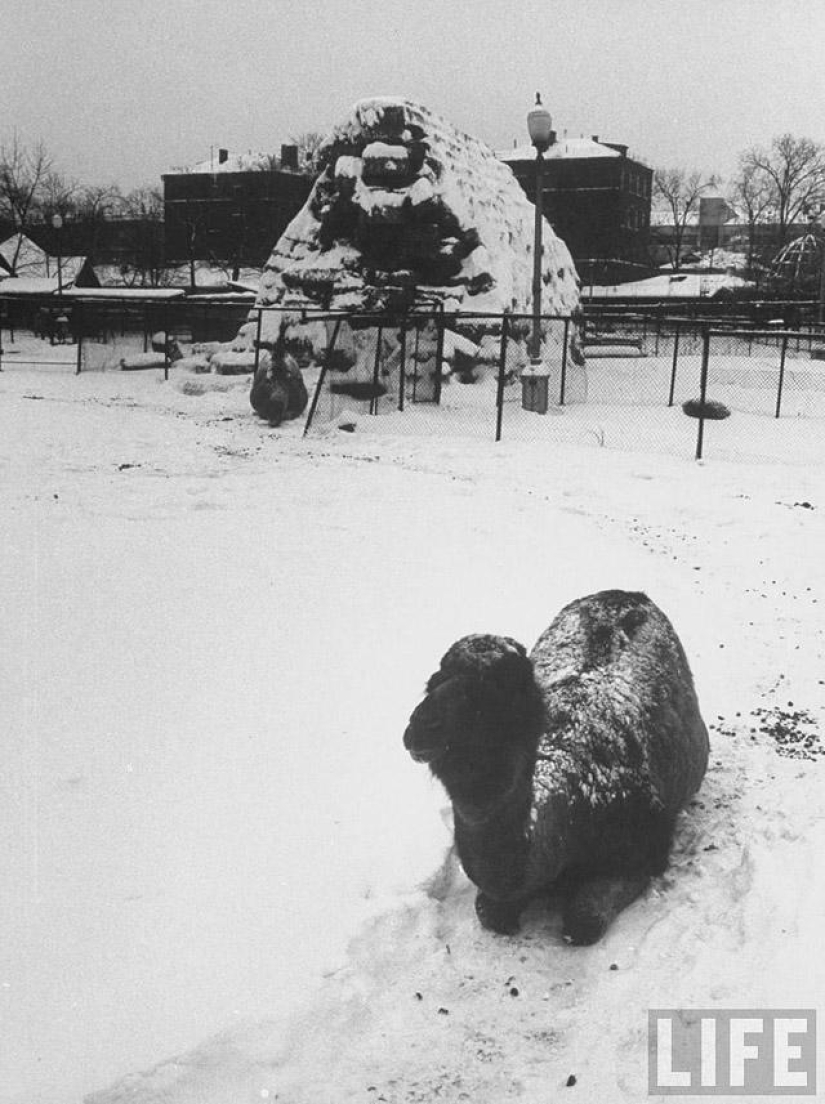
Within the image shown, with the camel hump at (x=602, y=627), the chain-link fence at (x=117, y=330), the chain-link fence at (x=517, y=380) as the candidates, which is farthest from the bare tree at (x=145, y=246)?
the camel hump at (x=602, y=627)

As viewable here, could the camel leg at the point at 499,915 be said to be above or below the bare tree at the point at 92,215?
below

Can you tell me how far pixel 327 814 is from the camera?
4.88m

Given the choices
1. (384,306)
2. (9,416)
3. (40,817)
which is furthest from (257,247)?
(40,817)

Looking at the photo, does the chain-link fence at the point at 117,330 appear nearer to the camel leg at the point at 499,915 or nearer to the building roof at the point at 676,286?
the camel leg at the point at 499,915

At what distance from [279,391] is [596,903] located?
14631mm

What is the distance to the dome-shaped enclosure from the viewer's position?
5106cm

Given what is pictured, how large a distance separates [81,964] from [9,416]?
14.7 m

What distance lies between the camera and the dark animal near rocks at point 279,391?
1786cm

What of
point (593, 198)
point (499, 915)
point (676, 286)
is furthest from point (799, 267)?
point (499, 915)

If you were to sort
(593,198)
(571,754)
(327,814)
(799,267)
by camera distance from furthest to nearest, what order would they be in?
(593,198) < (799,267) < (327,814) < (571,754)

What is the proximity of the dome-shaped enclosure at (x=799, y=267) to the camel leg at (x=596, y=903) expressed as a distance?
1926 inches

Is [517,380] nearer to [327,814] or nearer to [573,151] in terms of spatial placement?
[327,814]

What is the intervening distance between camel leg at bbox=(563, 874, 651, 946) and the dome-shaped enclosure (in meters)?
48.9

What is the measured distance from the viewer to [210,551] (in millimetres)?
9125
